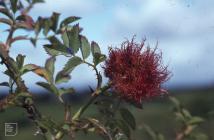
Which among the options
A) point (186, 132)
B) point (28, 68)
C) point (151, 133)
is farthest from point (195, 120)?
point (28, 68)

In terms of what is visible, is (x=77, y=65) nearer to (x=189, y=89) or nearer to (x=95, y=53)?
(x=95, y=53)

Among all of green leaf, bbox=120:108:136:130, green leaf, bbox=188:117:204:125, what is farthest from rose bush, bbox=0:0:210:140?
green leaf, bbox=188:117:204:125

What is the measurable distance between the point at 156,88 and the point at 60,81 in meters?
0.32

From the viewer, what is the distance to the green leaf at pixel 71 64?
5.87 feet

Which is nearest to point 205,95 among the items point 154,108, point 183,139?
point 154,108

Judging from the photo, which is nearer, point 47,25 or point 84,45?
point 84,45

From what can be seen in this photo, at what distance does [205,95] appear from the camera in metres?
20.3

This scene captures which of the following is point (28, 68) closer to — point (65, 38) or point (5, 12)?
point (65, 38)

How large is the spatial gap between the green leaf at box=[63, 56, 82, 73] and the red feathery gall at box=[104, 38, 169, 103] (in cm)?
12

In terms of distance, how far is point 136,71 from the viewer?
75.2 inches

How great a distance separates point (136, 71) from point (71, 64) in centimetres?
23

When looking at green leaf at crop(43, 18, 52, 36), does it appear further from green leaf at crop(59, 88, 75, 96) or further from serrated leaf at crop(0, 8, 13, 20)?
green leaf at crop(59, 88, 75, 96)

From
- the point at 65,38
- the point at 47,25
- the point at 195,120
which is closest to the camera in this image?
the point at 65,38

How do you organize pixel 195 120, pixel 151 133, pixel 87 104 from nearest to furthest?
pixel 87 104 → pixel 195 120 → pixel 151 133
